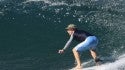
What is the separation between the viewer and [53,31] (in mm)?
28062

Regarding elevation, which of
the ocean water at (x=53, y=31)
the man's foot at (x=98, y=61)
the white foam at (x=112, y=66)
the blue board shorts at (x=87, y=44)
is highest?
the ocean water at (x=53, y=31)

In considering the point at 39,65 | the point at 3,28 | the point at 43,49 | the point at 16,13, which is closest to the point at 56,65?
the point at 39,65

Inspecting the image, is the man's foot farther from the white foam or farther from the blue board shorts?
the blue board shorts

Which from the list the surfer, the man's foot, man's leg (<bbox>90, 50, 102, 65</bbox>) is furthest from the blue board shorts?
the man's foot

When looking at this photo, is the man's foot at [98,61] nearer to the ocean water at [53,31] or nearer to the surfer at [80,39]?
the ocean water at [53,31]

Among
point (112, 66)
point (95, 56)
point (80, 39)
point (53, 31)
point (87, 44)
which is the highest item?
point (53, 31)

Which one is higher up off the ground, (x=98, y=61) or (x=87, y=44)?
(x=87, y=44)

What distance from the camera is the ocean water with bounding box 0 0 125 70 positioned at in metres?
22.8

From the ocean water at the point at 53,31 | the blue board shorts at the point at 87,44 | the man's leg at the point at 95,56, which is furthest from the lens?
the ocean water at the point at 53,31

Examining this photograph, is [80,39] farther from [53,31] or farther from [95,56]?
[53,31]

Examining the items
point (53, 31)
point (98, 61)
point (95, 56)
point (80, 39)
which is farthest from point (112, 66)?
point (53, 31)

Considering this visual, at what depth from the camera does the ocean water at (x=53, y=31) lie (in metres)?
22.8

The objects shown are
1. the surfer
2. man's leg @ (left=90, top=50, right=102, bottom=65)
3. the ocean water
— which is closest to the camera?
the surfer

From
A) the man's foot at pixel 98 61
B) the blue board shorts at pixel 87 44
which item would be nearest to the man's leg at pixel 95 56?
the man's foot at pixel 98 61
